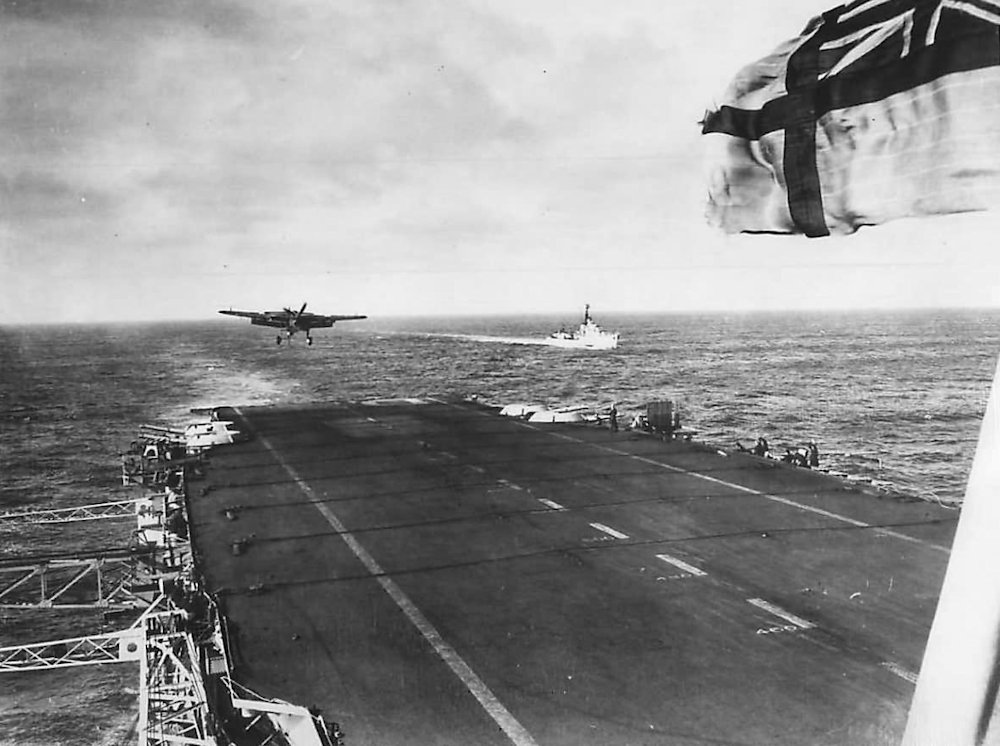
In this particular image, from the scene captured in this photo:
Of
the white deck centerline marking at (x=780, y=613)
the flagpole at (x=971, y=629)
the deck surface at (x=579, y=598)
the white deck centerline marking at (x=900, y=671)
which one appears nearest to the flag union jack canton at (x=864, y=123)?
the flagpole at (x=971, y=629)

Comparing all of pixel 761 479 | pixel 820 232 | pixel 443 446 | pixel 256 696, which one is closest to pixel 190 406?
pixel 443 446

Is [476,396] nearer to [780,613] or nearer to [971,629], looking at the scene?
[780,613]

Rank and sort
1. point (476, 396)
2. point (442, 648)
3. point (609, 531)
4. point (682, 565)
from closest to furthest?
point (442, 648)
point (682, 565)
point (609, 531)
point (476, 396)

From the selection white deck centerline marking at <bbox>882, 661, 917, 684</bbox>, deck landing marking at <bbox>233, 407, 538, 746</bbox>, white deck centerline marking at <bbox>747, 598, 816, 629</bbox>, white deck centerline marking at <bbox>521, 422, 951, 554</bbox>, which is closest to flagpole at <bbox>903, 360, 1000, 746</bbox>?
deck landing marking at <bbox>233, 407, 538, 746</bbox>

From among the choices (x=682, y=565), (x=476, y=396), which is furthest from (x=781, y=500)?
(x=476, y=396)

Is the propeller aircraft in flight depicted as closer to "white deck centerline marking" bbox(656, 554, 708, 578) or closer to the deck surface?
the deck surface
